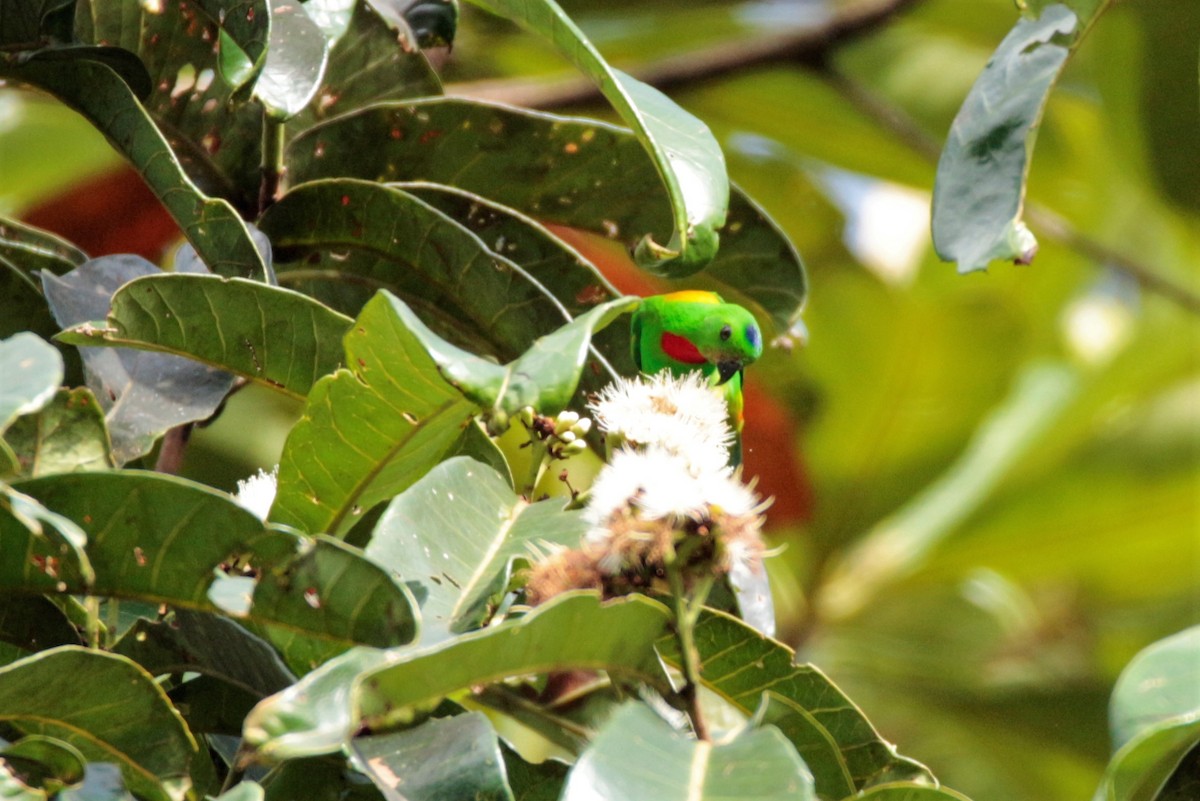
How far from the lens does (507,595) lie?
732 millimetres

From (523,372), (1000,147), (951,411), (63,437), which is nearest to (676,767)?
(523,372)

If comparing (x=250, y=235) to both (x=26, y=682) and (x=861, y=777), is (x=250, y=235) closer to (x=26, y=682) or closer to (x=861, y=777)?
(x=26, y=682)

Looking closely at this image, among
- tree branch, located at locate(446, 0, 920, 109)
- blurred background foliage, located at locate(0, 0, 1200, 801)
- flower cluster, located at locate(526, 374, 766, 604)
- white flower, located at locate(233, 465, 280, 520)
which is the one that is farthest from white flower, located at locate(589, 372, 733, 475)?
blurred background foliage, located at locate(0, 0, 1200, 801)

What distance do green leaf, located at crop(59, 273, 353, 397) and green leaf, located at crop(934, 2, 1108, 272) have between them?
1.32ft

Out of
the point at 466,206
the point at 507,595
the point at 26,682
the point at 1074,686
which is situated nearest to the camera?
the point at 26,682

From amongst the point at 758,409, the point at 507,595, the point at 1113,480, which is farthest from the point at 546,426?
the point at 1113,480

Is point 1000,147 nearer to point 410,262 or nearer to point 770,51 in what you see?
point 410,262

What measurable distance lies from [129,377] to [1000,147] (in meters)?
0.60

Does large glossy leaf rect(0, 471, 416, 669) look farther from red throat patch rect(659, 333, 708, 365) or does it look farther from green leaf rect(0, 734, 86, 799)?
red throat patch rect(659, 333, 708, 365)

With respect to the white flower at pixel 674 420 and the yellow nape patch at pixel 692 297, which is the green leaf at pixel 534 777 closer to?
the white flower at pixel 674 420

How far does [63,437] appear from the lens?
0.74 metres

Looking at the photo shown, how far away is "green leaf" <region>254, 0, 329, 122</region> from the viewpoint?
79cm

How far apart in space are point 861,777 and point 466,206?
19.2 inches

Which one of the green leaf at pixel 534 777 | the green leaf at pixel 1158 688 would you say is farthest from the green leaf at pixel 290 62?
the green leaf at pixel 1158 688
